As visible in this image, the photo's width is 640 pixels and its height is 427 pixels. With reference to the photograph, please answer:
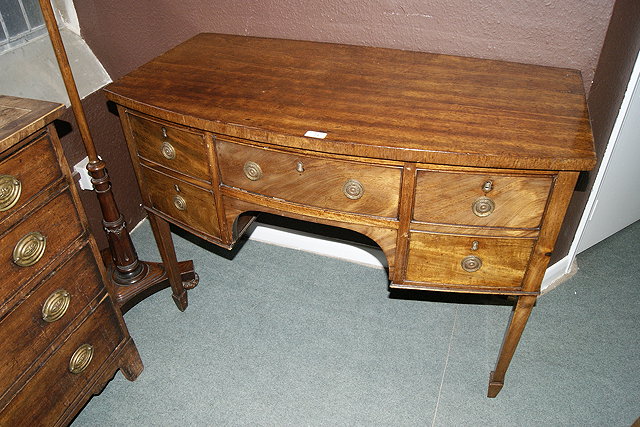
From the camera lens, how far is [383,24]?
1868mm

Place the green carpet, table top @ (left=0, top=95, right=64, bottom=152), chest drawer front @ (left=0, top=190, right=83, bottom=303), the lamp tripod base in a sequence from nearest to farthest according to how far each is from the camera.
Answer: table top @ (left=0, top=95, right=64, bottom=152)
chest drawer front @ (left=0, top=190, right=83, bottom=303)
the green carpet
the lamp tripod base

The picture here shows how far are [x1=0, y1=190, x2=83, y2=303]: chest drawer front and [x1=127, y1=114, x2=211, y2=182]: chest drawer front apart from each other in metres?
0.29

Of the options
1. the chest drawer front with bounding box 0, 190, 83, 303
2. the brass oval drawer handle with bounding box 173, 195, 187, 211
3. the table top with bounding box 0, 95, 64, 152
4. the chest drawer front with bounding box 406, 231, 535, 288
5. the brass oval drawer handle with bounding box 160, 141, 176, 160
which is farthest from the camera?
the brass oval drawer handle with bounding box 173, 195, 187, 211

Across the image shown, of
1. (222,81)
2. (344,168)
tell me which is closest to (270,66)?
(222,81)

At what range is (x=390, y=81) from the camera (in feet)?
5.40

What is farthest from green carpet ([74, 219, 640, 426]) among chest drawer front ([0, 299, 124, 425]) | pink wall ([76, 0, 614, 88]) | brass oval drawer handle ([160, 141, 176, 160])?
pink wall ([76, 0, 614, 88])

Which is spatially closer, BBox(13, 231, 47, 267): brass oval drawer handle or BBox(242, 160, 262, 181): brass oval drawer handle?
BBox(13, 231, 47, 267): brass oval drawer handle

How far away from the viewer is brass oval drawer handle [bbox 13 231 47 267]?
1.41 m

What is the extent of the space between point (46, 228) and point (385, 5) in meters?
1.24

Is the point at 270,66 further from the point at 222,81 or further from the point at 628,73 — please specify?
the point at 628,73

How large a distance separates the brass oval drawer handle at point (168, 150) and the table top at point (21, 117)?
12.0 inches

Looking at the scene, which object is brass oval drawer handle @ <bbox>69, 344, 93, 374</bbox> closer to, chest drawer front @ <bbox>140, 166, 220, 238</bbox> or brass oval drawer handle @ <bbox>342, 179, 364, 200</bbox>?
chest drawer front @ <bbox>140, 166, 220, 238</bbox>

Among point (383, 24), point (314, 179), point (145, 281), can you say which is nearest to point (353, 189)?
point (314, 179)

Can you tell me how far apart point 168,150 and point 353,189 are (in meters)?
0.58
